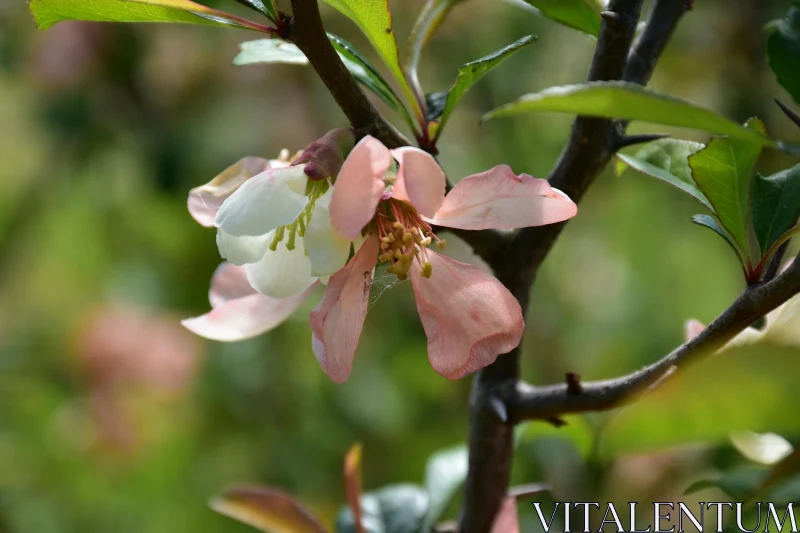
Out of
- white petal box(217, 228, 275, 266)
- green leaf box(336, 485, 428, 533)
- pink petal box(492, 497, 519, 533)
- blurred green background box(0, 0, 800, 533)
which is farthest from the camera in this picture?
blurred green background box(0, 0, 800, 533)

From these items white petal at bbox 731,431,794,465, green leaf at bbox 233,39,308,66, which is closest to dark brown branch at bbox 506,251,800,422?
white petal at bbox 731,431,794,465

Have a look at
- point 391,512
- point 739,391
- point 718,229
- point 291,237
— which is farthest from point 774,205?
point 391,512

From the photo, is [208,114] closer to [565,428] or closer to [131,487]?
[131,487]

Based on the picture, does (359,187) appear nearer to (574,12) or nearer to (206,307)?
(574,12)

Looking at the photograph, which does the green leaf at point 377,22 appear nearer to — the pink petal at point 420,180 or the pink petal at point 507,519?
the pink petal at point 420,180

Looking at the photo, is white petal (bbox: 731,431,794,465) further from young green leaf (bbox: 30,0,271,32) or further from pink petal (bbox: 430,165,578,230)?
young green leaf (bbox: 30,0,271,32)
